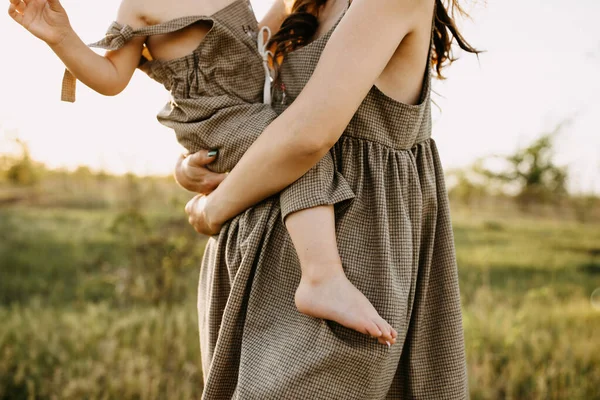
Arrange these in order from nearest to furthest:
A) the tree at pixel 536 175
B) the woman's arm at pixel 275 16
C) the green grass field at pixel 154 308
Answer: the woman's arm at pixel 275 16, the green grass field at pixel 154 308, the tree at pixel 536 175

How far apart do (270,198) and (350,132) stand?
234mm

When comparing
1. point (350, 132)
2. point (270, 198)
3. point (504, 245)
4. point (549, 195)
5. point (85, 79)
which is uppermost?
point (85, 79)

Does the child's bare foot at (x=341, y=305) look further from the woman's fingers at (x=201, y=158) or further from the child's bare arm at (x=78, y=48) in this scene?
the child's bare arm at (x=78, y=48)

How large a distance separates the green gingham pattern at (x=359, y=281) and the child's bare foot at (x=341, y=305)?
1.6 inches

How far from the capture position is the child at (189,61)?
51.6 inches

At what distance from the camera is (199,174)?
141cm

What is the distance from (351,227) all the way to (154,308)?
289cm

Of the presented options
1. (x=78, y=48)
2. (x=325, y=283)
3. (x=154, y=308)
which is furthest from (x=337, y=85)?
(x=154, y=308)

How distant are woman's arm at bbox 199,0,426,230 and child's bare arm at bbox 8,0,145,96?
1.64 ft

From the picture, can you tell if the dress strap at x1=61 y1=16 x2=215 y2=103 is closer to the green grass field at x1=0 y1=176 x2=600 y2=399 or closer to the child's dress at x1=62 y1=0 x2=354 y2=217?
the child's dress at x1=62 y1=0 x2=354 y2=217

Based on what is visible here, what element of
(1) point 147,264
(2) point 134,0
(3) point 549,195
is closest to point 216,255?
(2) point 134,0

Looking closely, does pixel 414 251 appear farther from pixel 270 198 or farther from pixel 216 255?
pixel 216 255

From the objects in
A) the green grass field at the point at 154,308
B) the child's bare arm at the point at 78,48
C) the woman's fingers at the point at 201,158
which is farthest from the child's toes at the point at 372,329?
the green grass field at the point at 154,308

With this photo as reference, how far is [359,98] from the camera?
3.70 ft
